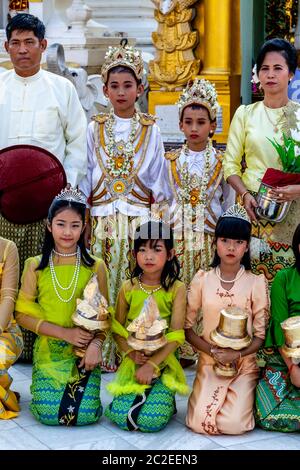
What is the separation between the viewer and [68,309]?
4.55 meters

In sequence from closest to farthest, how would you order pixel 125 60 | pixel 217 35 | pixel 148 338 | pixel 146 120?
pixel 148 338, pixel 125 60, pixel 146 120, pixel 217 35

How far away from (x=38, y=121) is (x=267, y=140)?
1.20 metres

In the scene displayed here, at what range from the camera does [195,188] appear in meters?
5.26

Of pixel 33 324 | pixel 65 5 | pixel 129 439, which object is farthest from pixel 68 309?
pixel 65 5

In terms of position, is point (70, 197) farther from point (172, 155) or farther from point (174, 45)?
point (174, 45)

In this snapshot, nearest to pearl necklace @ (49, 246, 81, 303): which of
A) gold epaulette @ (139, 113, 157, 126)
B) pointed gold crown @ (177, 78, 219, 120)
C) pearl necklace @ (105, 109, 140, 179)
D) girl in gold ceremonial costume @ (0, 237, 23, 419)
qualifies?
girl in gold ceremonial costume @ (0, 237, 23, 419)

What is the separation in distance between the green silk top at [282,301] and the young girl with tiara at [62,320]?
0.77 m

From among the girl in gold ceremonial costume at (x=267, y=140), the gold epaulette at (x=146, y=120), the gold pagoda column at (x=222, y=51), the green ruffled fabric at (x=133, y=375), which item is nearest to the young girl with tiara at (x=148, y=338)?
the green ruffled fabric at (x=133, y=375)

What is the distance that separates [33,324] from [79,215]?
0.54m

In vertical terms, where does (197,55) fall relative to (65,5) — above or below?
below

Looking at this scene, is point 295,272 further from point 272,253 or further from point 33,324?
point 33,324

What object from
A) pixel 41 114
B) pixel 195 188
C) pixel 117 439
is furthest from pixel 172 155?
pixel 117 439

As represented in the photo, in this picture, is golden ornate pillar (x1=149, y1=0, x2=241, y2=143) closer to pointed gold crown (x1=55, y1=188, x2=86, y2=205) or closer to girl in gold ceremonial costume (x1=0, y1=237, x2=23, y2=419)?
pointed gold crown (x1=55, y1=188, x2=86, y2=205)

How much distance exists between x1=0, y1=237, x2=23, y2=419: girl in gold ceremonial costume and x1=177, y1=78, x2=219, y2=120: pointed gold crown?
125 cm
